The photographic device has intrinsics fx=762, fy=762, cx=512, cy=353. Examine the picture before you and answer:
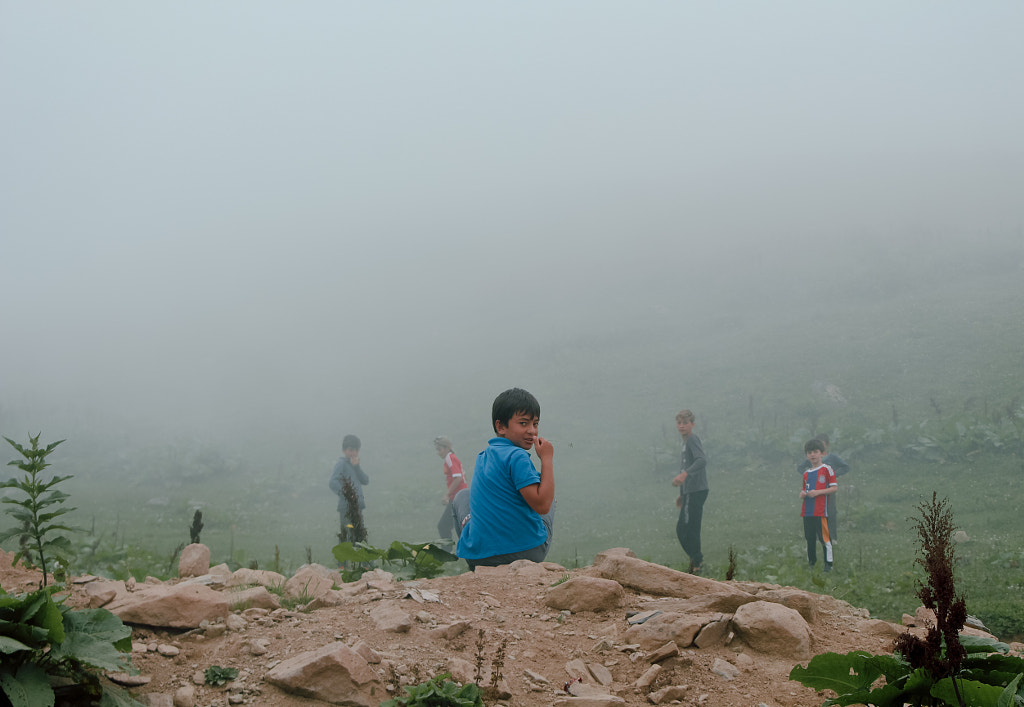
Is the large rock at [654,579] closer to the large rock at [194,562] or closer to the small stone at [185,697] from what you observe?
the small stone at [185,697]

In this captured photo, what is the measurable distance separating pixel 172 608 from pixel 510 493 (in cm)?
226

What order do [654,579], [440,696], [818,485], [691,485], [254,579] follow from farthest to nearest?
[818,485], [691,485], [254,579], [654,579], [440,696]

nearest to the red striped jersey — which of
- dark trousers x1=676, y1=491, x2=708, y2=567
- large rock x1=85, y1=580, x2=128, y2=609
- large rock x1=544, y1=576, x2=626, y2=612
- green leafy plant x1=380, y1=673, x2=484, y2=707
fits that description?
dark trousers x1=676, y1=491, x2=708, y2=567

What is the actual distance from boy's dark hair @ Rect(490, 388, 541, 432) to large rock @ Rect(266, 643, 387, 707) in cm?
231

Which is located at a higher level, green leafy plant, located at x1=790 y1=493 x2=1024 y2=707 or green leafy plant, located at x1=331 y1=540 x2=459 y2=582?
green leafy plant, located at x1=790 y1=493 x2=1024 y2=707

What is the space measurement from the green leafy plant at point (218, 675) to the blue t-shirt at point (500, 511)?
2.26 meters

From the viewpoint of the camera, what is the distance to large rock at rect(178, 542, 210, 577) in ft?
18.3

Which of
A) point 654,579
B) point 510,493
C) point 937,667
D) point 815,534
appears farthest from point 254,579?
point 815,534

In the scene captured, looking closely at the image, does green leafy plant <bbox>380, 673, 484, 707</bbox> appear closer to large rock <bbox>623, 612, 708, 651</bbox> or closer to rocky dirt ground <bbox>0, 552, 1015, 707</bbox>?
rocky dirt ground <bbox>0, 552, 1015, 707</bbox>

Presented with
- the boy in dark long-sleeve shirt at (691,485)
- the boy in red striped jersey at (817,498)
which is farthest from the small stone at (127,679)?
the boy in red striped jersey at (817,498)

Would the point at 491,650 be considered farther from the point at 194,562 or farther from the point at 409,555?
the point at 194,562

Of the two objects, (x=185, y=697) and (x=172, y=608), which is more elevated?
(x=172, y=608)

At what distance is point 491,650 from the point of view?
12.0 feet

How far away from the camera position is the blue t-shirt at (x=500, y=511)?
16.8ft
